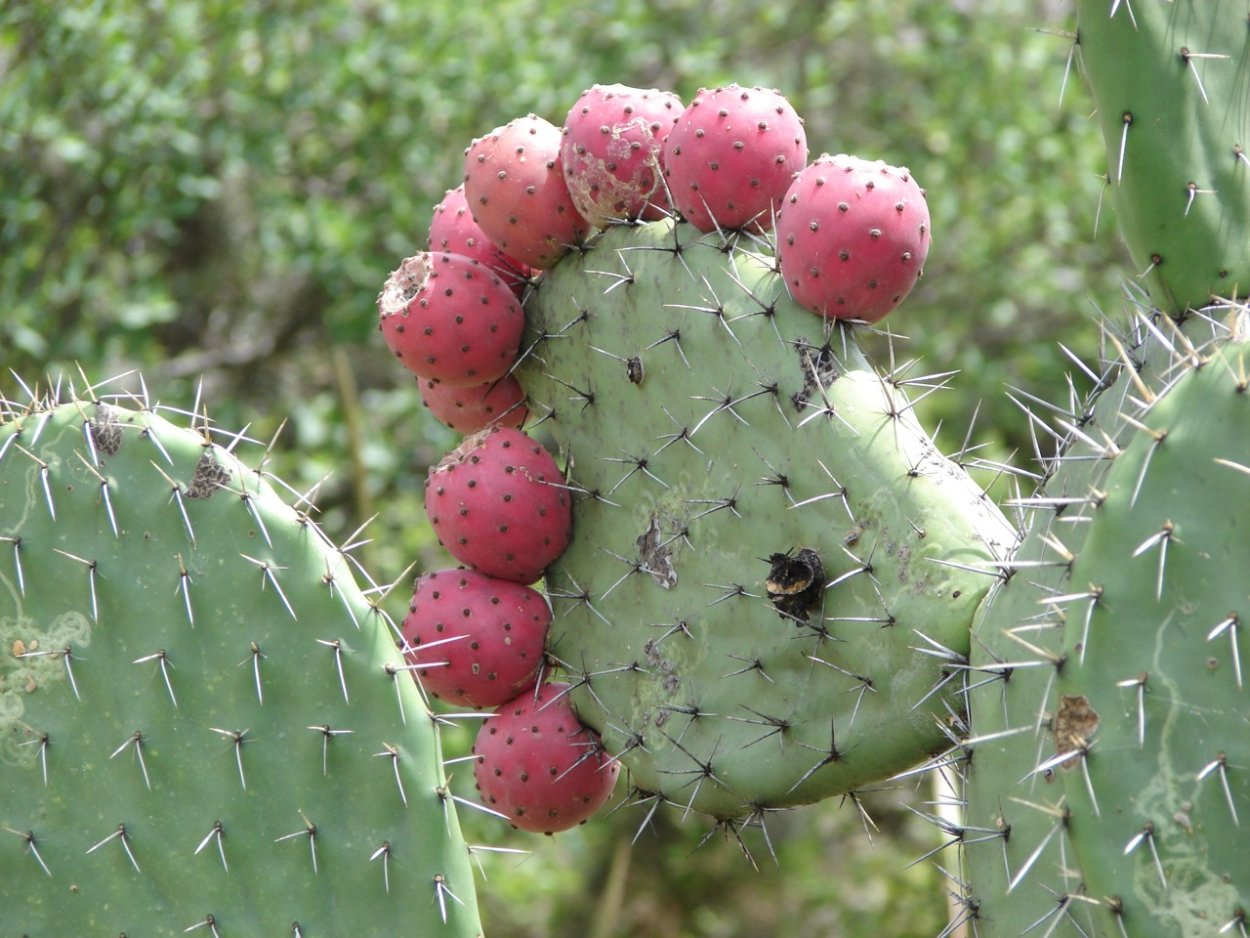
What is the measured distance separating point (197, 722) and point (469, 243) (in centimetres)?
74

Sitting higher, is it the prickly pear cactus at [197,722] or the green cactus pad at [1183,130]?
the green cactus pad at [1183,130]

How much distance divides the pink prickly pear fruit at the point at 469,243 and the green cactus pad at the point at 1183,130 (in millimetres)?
805

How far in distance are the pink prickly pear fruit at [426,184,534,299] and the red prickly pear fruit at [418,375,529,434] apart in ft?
0.43

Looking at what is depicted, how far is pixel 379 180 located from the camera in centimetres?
492

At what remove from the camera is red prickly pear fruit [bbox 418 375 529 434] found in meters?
2.01

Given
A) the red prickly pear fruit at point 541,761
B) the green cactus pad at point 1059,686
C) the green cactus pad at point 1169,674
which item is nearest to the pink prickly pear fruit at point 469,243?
the red prickly pear fruit at point 541,761

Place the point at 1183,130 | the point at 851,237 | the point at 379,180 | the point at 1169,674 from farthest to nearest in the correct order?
the point at 379,180 < the point at 851,237 < the point at 1183,130 < the point at 1169,674

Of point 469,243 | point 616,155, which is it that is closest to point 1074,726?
point 616,155

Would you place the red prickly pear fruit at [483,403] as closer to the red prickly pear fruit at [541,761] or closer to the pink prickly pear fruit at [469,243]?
the pink prickly pear fruit at [469,243]

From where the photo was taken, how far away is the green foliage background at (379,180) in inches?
174

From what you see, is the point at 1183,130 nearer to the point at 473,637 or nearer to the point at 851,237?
the point at 851,237

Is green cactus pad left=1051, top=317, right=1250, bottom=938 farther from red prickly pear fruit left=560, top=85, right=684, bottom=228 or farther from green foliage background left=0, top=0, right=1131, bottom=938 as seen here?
green foliage background left=0, top=0, right=1131, bottom=938

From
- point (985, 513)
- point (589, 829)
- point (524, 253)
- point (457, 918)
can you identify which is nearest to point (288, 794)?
point (457, 918)

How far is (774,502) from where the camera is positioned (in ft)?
5.61
